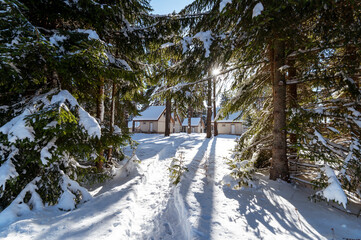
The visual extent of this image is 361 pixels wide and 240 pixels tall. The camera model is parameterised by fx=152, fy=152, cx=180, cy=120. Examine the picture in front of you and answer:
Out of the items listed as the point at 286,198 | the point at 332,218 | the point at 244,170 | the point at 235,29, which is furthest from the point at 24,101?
the point at 332,218

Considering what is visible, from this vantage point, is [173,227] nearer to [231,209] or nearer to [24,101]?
[231,209]

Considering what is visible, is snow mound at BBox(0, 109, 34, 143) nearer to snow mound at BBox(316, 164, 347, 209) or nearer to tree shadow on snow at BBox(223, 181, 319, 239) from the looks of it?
tree shadow on snow at BBox(223, 181, 319, 239)

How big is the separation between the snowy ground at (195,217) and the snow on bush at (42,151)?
0.29m

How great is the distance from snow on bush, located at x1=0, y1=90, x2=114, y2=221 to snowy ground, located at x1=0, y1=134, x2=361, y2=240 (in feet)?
0.95

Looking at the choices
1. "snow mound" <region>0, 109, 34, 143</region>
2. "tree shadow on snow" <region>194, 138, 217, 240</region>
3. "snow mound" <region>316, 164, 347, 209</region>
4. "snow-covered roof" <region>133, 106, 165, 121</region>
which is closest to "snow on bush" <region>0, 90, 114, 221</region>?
"snow mound" <region>0, 109, 34, 143</region>

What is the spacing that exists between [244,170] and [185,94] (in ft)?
11.3

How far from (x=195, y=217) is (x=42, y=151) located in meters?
2.94

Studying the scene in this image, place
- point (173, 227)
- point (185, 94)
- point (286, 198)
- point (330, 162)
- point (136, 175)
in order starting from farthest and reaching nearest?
point (185, 94) < point (136, 175) < point (286, 198) < point (330, 162) < point (173, 227)

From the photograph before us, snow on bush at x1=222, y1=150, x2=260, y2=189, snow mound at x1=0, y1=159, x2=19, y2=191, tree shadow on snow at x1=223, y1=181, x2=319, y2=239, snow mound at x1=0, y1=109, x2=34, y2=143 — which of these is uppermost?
snow mound at x1=0, y1=109, x2=34, y2=143

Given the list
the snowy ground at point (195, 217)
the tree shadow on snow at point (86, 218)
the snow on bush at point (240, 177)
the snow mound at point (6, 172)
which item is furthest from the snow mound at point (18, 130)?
the snow on bush at point (240, 177)

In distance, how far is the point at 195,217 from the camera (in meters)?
2.65

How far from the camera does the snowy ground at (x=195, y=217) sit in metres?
2.28

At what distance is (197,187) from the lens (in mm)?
4160

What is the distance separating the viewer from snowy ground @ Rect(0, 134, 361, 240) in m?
2.28
